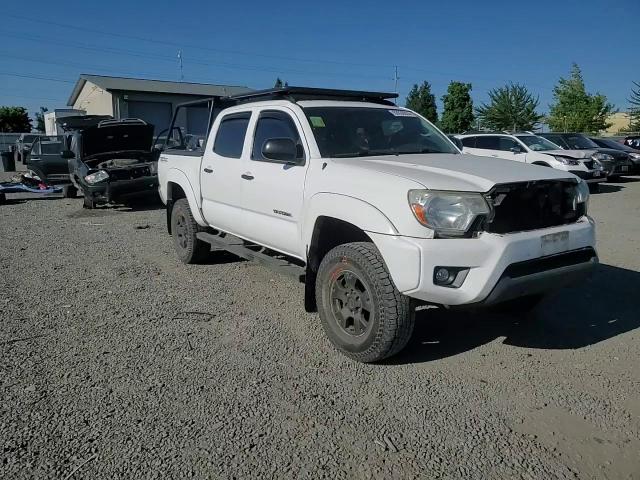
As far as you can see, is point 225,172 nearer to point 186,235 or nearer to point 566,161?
point 186,235

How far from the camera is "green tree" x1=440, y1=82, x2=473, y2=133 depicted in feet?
158

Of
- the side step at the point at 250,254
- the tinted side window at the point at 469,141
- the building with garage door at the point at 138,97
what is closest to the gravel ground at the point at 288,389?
the side step at the point at 250,254

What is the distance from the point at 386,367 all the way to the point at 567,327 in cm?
181

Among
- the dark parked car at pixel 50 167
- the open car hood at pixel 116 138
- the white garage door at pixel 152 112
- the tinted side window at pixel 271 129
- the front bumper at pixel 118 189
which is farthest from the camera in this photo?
the white garage door at pixel 152 112

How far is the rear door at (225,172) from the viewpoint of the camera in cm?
547

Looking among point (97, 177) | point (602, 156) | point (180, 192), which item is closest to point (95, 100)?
point (97, 177)

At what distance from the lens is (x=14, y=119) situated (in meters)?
53.4

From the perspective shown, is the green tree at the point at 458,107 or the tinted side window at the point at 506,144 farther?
the green tree at the point at 458,107

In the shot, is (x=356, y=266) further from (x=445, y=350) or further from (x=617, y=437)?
(x=617, y=437)

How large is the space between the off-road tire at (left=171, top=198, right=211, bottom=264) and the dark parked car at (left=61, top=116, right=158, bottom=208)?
557 centimetres

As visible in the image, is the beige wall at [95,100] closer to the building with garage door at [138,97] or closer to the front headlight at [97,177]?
the building with garage door at [138,97]

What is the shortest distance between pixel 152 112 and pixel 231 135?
1225 inches

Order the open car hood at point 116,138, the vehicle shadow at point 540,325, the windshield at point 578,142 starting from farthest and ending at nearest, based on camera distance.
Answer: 1. the windshield at point 578,142
2. the open car hood at point 116,138
3. the vehicle shadow at point 540,325

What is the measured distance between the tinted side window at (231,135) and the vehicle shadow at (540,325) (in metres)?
2.51
